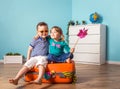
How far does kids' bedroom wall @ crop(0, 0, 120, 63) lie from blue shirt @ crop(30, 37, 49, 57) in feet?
7.04

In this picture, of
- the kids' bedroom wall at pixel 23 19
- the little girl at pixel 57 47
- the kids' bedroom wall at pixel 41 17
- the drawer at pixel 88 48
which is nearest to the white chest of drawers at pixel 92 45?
the drawer at pixel 88 48

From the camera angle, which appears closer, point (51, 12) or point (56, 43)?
point (56, 43)

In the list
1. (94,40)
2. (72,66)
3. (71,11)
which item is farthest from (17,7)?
(72,66)

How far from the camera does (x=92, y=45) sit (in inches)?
169

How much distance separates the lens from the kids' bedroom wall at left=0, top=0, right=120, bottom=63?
4379 mm

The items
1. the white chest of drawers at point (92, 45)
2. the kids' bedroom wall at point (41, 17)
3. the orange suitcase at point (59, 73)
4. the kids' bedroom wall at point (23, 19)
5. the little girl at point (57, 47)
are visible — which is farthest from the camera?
the kids' bedroom wall at point (23, 19)

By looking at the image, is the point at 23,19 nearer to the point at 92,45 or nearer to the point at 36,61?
the point at 92,45

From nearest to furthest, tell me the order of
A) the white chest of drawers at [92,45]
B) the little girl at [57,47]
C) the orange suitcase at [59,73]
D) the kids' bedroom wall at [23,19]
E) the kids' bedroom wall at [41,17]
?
the orange suitcase at [59,73], the little girl at [57,47], the white chest of drawers at [92,45], the kids' bedroom wall at [41,17], the kids' bedroom wall at [23,19]

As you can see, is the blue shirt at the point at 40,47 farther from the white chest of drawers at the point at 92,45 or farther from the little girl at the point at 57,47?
the white chest of drawers at the point at 92,45

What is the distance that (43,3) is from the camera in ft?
15.3

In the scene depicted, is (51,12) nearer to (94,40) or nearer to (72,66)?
(94,40)

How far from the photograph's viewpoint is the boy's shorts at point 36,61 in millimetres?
2275

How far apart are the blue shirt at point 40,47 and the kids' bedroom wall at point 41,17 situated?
84.4 inches

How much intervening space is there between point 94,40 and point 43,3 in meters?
1.33
